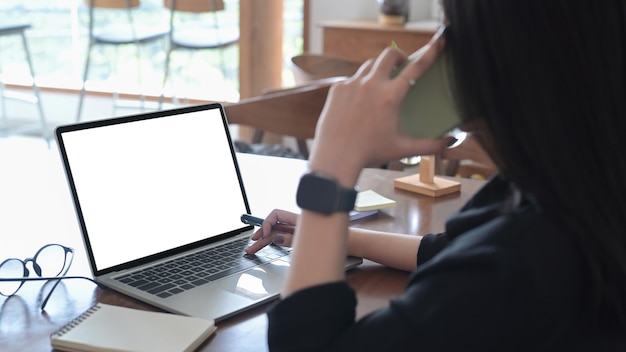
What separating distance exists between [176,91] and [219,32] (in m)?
0.74

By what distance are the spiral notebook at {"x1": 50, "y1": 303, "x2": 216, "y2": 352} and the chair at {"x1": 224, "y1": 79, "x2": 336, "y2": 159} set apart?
73.2 inches

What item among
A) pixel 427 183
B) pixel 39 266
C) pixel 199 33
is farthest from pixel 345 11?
pixel 39 266

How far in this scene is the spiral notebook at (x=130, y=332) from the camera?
1.04m

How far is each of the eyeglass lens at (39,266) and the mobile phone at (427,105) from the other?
637 millimetres

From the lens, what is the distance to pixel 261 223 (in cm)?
144

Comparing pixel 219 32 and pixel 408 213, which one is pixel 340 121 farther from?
pixel 219 32

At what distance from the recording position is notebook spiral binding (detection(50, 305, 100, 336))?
108 cm

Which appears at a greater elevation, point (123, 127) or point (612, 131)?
point (612, 131)

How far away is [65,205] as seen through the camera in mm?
1662

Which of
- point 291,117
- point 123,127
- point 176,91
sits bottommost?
point 176,91

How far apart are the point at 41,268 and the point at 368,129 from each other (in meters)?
0.65

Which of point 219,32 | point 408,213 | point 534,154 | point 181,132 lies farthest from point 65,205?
point 219,32

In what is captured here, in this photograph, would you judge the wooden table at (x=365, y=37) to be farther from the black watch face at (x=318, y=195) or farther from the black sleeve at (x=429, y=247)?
the black watch face at (x=318, y=195)

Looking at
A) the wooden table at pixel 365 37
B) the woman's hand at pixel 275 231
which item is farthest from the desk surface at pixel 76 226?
the wooden table at pixel 365 37
